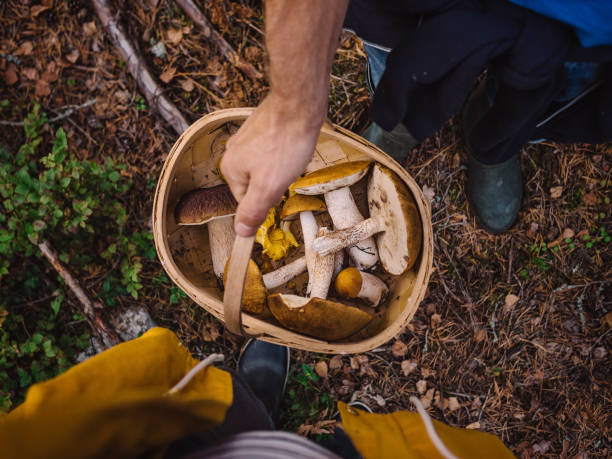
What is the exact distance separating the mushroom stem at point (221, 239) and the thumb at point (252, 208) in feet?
2.54

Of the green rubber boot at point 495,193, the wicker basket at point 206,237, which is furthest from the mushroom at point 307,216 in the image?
the green rubber boot at point 495,193

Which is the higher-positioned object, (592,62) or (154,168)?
(592,62)

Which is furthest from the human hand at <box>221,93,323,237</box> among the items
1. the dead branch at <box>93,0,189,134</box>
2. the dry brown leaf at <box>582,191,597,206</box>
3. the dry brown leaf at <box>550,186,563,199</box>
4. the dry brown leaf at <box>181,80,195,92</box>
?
the dry brown leaf at <box>582,191,597,206</box>

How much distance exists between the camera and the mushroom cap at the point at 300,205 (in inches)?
75.2

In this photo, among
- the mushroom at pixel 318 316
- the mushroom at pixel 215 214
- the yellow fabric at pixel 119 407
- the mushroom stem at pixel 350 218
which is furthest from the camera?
the mushroom stem at pixel 350 218

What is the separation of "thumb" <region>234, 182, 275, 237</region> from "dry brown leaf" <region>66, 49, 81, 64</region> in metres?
2.03

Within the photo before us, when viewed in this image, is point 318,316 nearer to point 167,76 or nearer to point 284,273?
point 284,273

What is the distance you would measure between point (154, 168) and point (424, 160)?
179 centimetres

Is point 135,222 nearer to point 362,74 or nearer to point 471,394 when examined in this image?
point 362,74

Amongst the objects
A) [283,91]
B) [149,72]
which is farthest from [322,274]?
[149,72]

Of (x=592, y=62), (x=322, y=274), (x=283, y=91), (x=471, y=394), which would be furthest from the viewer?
(x=471, y=394)

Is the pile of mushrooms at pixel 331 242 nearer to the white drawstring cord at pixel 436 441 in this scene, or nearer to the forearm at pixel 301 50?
the white drawstring cord at pixel 436 441

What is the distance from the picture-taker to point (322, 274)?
6.30 feet

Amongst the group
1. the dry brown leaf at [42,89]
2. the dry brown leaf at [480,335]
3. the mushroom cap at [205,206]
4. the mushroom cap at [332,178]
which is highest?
the dry brown leaf at [42,89]
